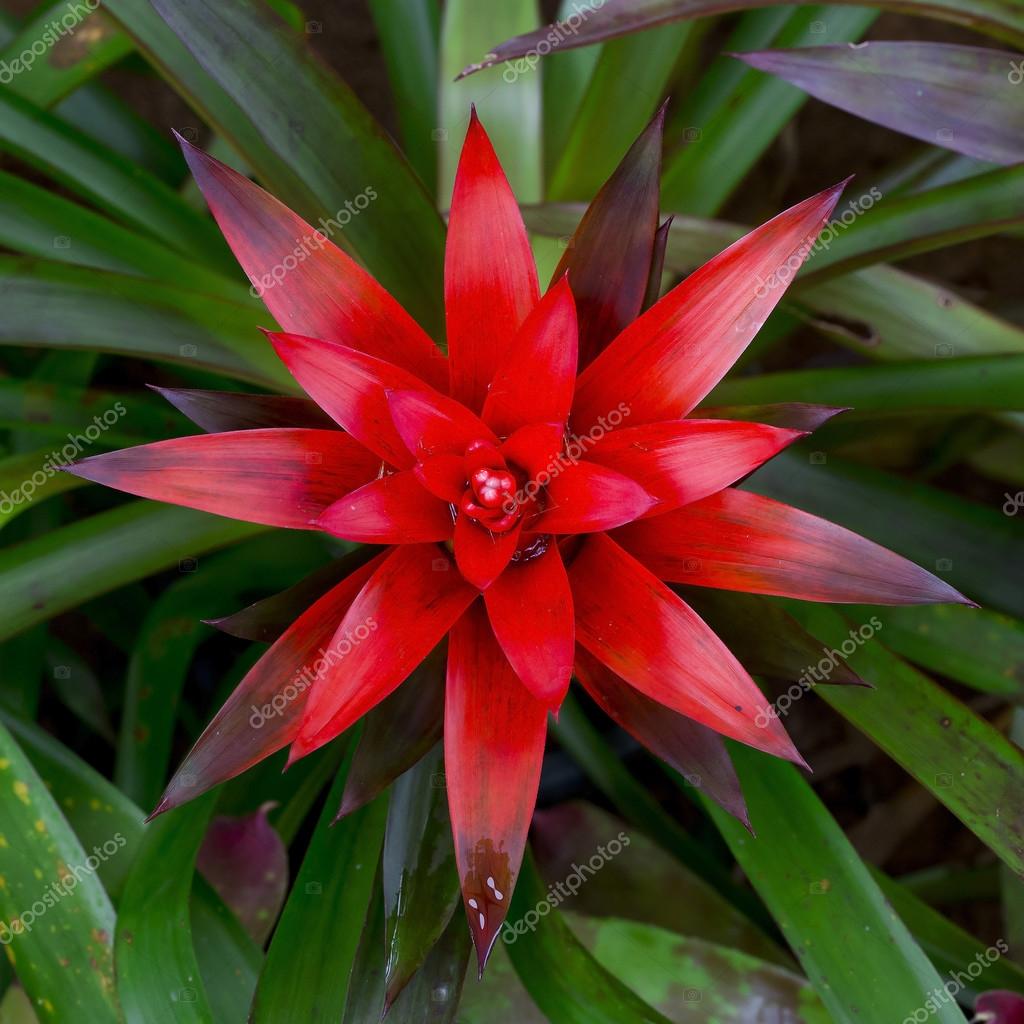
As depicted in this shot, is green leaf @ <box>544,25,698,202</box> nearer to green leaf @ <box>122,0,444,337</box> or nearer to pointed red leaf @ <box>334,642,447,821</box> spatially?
green leaf @ <box>122,0,444,337</box>

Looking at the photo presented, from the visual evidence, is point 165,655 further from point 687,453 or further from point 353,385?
point 687,453

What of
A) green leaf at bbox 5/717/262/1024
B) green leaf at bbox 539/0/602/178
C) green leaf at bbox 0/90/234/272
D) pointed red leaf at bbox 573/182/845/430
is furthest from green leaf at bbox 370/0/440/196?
green leaf at bbox 5/717/262/1024

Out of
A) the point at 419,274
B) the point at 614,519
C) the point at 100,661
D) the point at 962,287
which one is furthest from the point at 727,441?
the point at 962,287

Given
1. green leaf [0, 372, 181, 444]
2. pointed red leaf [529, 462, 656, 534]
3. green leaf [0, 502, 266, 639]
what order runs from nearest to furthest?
pointed red leaf [529, 462, 656, 534] < green leaf [0, 502, 266, 639] < green leaf [0, 372, 181, 444]

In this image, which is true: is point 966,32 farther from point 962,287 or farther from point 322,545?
point 322,545

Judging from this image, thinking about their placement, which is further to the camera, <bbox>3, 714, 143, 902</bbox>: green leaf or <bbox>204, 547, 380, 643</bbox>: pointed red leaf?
<bbox>3, 714, 143, 902</bbox>: green leaf

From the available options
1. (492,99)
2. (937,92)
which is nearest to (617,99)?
(492,99)

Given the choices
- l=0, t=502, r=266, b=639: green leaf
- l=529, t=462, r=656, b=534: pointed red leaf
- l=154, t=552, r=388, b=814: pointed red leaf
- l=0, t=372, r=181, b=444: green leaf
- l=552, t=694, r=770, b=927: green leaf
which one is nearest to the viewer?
l=529, t=462, r=656, b=534: pointed red leaf

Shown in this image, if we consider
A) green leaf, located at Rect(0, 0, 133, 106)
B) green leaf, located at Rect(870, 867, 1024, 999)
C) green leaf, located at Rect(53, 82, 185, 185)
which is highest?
green leaf, located at Rect(53, 82, 185, 185)
